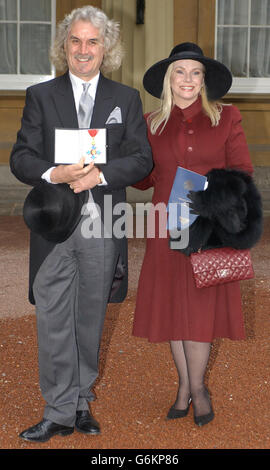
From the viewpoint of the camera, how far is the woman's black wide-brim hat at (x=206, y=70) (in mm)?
3285

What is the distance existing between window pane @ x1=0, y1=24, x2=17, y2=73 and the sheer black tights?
8.01 meters

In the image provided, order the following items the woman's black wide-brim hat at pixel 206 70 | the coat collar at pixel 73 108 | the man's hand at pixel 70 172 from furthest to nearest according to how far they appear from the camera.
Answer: the woman's black wide-brim hat at pixel 206 70 → the coat collar at pixel 73 108 → the man's hand at pixel 70 172

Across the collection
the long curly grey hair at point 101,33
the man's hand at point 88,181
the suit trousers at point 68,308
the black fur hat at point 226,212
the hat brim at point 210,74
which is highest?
the long curly grey hair at point 101,33

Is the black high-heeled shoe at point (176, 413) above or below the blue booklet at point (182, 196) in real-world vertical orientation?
below

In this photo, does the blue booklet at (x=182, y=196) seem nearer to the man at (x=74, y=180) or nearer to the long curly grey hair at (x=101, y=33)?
the man at (x=74, y=180)

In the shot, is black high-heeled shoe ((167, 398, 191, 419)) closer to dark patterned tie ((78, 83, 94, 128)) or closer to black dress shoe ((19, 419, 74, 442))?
black dress shoe ((19, 419, 74, 442))

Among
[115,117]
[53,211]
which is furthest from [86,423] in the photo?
[115,117]

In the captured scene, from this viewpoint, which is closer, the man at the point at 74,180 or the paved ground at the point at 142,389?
the man at the point at 74,180

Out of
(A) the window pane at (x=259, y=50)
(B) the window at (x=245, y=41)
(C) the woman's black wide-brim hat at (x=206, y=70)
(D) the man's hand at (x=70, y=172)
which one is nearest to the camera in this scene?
(D) the man's hand at (x=70, y=172)

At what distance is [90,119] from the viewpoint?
3188mm

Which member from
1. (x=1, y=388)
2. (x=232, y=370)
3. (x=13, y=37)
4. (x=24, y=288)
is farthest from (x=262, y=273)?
(x=13, y=37)

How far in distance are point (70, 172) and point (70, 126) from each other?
Answer: 29 centimetres

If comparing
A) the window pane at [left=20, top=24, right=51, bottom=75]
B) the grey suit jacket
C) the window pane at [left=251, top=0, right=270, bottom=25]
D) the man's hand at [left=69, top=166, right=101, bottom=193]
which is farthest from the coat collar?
the window pane at [left=251, top=0, right=270, bottom=25]

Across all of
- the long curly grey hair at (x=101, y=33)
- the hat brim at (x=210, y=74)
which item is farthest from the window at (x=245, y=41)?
the long curly grey hair at (x=101, y=33)
